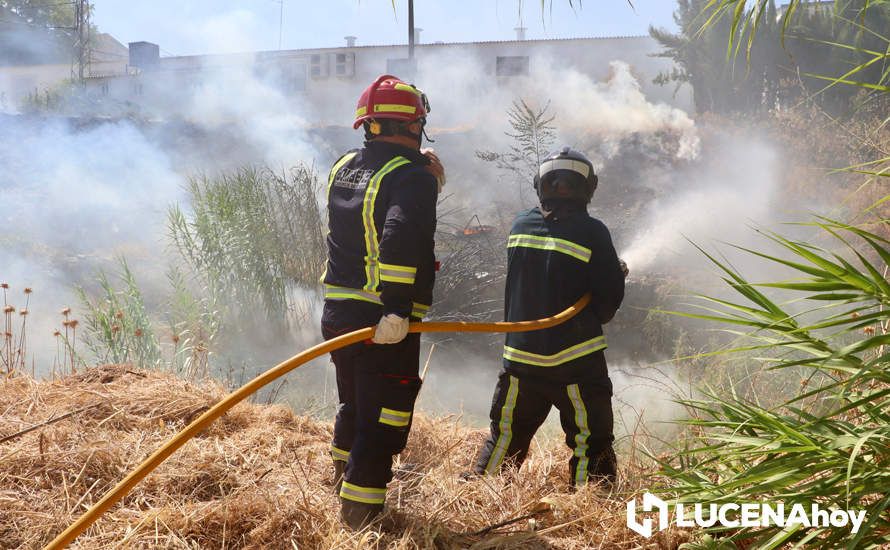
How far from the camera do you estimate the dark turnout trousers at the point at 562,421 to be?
3.31 m

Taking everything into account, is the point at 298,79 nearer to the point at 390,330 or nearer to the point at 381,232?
the point at 381,232

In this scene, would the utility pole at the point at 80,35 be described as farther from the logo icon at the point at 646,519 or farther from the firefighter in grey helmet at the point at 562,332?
the logo icon at the point at 646,519

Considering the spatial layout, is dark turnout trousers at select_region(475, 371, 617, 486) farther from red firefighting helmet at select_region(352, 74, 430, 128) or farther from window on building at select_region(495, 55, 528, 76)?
window on building at select_region(495, 55, 528, 76)

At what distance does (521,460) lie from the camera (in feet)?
11.7

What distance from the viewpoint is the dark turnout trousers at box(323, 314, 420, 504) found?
9.55 ft

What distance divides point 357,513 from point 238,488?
49 centimetres

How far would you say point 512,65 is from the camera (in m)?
29.0

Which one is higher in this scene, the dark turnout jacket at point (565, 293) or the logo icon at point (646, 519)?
the dark turnout jacket at point (565, 293)

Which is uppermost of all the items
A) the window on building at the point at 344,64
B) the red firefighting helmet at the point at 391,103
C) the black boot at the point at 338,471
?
the window on building at the point at 344,64

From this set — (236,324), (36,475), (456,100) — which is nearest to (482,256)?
(236,324)

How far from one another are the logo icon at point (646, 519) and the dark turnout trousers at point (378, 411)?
0.93 m

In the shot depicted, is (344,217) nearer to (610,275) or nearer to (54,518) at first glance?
(610,275)

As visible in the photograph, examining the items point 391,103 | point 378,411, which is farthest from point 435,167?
point 378,411

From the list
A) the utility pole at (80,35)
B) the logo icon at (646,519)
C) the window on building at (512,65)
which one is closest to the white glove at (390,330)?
→ the logo icon at (646,519)
